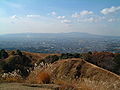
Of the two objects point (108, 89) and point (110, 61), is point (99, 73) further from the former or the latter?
point (108, 89)

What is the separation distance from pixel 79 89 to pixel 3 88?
215cm

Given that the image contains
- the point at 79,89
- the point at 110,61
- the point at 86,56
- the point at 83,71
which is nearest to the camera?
the point at 79,89

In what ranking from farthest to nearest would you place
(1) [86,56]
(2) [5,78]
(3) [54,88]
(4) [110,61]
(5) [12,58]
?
1. (5) [12,58]
2. (1) [86,56]
3. (4) [110,61]
4. (2) [5,78]
5. (3) [54,88]

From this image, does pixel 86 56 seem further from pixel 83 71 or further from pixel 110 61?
pixel 83 71

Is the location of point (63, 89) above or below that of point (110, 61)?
above

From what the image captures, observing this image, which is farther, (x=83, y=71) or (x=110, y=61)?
(x=110, y=61)

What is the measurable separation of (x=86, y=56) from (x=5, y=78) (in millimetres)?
15328

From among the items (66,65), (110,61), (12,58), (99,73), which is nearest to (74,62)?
(66,65)

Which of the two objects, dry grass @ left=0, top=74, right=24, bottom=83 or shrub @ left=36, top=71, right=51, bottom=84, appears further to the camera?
shrub @ left=36, top=71, right=51, bottom=84

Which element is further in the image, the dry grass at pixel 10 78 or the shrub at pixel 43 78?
the shrub at pixel 43 78

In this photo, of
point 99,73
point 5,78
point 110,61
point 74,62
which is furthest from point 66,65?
point 5,78

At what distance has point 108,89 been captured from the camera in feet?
17.3

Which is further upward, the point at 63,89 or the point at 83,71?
the point at 63,89

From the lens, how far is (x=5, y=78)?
20.9 feet
